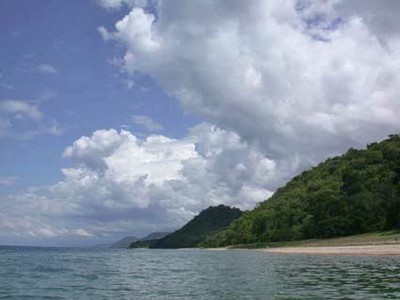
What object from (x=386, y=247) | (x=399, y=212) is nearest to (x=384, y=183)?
(x=399, y=212)

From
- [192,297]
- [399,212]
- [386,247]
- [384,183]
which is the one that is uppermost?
[384,183]

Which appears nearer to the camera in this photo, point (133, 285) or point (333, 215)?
point (133, 285)

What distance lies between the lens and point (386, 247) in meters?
107

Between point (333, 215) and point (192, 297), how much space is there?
149068 millimetres

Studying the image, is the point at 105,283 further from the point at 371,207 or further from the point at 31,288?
the point at 371,207

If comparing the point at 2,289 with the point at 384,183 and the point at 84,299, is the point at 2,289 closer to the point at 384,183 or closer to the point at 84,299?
the point at 84,299

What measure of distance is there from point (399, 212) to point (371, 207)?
16.4 meters

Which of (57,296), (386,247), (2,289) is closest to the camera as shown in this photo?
(57,296)

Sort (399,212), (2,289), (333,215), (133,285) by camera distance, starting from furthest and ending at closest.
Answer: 1. (333,215)
2. (399,212)
3. (133,285)
4. (2,289)

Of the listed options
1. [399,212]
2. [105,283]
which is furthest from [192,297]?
[399,212]

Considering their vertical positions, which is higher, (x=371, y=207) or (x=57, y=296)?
(x=371, y=207)

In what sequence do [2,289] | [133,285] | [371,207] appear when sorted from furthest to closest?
[371,207]
[133,285]
[2,289]

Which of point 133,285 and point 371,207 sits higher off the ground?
point 371,207

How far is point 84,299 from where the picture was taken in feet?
134
